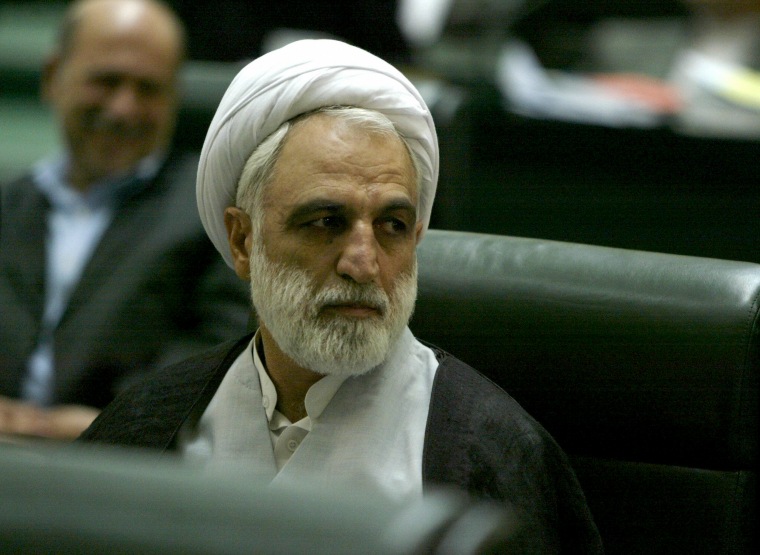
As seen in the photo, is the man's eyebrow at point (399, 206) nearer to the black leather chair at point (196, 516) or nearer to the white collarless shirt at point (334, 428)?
the white collarless shirt at point (334, 428)

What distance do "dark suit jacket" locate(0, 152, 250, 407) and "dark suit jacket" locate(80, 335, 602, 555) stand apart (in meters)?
0.68

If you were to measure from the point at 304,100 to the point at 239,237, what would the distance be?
0.23 m

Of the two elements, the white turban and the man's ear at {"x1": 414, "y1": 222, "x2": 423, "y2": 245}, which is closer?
the white turban

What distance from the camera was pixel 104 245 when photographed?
97.4 inches

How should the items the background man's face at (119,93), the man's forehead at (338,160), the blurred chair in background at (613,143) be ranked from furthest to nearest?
the blurred chair in background at (613,143) → the background man's face at (119,93) → the man's forehead at (338,160)

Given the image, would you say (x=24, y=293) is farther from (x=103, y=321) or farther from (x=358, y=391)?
(x=358, y=391)

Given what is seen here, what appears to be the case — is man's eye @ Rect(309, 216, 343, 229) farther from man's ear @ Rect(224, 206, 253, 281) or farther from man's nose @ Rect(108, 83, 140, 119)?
man's nose @ Rect(108, 83, 140, 119)

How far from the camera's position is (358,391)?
1471 mm

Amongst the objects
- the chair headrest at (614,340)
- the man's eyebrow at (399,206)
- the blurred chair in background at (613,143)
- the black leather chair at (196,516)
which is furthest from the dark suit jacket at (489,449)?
the blurred chair in background at (613,143)

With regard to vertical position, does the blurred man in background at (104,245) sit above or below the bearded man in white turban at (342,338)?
below

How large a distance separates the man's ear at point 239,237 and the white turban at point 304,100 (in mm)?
32

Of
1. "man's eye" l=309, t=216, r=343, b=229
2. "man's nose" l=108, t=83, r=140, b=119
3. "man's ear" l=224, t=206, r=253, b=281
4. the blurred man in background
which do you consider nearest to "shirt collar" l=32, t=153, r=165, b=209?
the blurred man in background

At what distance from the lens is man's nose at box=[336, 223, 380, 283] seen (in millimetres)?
1413

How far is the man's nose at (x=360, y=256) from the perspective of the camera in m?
1.41
